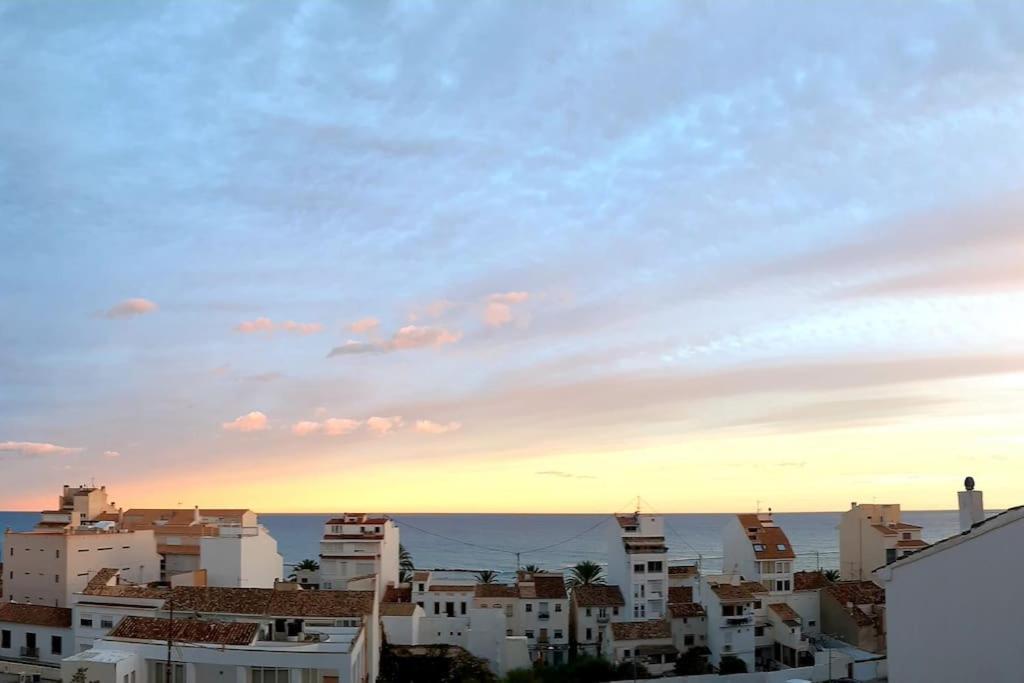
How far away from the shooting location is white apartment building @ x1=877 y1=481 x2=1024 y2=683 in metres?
10.1

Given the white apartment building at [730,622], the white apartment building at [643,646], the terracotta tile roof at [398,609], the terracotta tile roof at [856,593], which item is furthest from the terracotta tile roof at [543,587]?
the terracotta tile roof at [856,593]

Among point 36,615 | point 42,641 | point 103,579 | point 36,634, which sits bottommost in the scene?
point 42,641

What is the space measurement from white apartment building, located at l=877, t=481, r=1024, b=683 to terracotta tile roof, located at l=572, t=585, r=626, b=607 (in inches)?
1399

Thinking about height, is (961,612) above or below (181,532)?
above

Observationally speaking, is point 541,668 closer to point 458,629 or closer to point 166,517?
point 458,629

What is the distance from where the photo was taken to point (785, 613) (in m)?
46.0

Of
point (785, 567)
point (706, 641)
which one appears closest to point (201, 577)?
point (706, 641)

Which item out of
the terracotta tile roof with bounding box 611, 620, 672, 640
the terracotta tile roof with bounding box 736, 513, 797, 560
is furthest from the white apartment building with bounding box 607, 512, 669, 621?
the terracotta tile roof with bounding box 736, 513, 797, 560

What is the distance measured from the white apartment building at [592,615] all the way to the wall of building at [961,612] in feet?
115

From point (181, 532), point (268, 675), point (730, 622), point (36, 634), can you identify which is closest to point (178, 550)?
point (181, 532)

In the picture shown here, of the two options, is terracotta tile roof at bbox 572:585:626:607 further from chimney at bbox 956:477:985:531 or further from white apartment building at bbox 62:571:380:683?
chimney at bbox 956:477:985:531

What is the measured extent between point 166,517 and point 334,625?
109ft

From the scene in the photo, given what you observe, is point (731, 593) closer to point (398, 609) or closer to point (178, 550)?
point (398, 609)

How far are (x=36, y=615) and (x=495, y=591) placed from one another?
69.9ft
